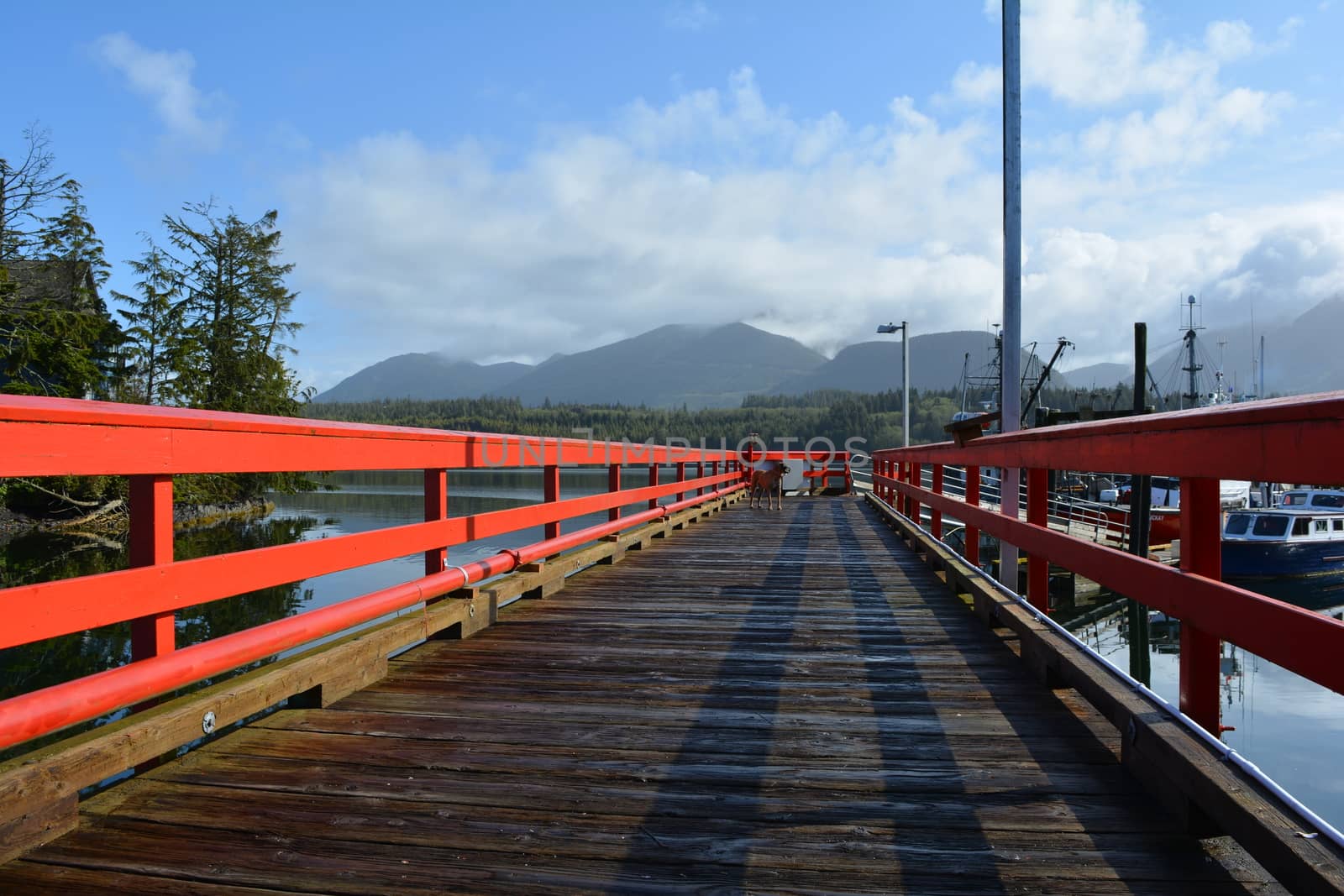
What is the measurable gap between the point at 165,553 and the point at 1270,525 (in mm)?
29943

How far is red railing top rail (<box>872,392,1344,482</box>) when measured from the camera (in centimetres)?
147

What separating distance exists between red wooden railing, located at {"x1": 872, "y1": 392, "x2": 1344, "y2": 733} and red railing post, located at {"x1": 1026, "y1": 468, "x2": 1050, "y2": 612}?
0.17 metres

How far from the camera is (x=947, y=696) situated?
3182 millimetres

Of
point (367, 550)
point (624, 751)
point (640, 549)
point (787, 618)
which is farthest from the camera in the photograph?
point (640, 549)

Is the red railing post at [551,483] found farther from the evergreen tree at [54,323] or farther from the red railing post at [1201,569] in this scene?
the evergreen tree at [54,323]

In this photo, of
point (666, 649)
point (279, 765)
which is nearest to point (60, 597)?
point (279, 765)

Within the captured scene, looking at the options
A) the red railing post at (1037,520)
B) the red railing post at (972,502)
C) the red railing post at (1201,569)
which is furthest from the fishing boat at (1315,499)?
the red railing post at (1201,569)

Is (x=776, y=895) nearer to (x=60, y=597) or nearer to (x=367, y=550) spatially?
(x=60, y=597)

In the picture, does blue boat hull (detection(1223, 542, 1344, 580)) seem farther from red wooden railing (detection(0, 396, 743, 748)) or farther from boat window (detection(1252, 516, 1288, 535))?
red wooden railing (detection(0, 396, 743, 748))

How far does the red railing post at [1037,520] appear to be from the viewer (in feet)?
11.8

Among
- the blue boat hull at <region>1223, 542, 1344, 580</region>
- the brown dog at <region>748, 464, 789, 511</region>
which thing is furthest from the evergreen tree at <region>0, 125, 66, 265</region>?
the blue boat hull at <region>1223, 542, 1344, 580</region>

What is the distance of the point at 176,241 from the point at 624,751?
37.5 meters

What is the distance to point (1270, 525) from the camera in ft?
81.5

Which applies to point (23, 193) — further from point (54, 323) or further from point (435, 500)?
point (435, 500)
